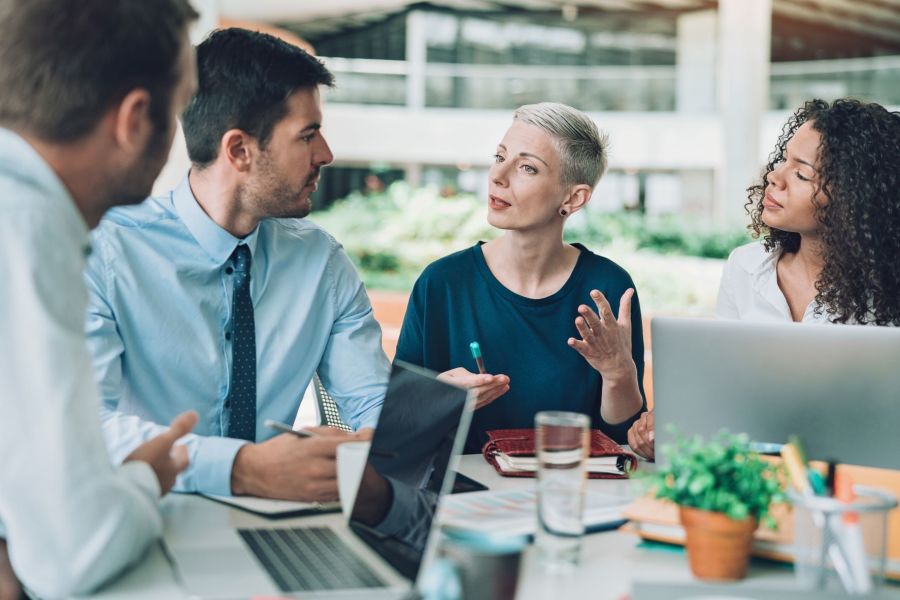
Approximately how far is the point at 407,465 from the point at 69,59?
73cm

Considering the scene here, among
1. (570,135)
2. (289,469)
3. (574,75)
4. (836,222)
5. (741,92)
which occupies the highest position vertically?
(574,75)

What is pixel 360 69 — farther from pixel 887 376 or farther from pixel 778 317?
pixel 887 376

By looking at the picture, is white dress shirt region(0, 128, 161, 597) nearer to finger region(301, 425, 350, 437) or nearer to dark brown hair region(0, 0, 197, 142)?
dark brown hair region(0, 0, 197, 142)

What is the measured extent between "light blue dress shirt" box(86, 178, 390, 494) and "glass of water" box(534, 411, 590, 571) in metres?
0.81

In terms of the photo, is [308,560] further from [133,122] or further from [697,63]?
[697,63]

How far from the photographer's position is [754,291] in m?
2.55

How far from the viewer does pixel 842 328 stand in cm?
144

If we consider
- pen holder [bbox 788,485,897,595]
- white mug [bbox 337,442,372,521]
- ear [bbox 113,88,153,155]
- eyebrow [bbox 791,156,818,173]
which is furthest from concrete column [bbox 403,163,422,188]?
pen holder [bbox 788,485,897,595]

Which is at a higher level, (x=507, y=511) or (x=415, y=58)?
(x=415, y=58)

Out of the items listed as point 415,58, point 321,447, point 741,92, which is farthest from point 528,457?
point 415,58

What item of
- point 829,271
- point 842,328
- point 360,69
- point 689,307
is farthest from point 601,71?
point 842,328

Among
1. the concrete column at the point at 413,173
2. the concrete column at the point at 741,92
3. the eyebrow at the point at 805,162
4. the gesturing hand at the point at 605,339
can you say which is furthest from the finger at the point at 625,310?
the concrete column at the point at 413,173

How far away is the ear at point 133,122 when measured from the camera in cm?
125

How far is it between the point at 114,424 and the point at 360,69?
11975 mm
